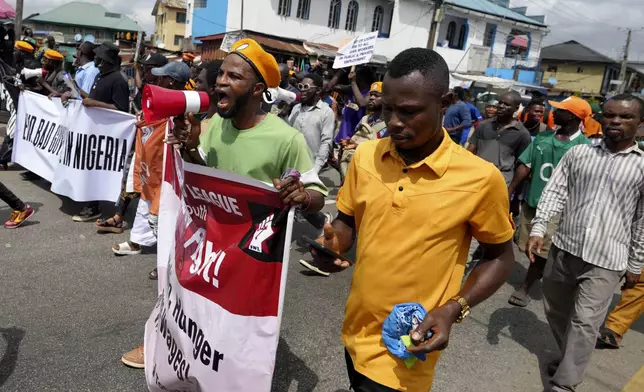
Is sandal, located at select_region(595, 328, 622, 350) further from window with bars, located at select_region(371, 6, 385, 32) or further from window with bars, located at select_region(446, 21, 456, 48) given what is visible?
window with bars, located at select_region(446, 21, 456, 48)

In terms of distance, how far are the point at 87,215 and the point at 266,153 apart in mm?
4112

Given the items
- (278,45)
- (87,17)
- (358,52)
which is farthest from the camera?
(87,17)

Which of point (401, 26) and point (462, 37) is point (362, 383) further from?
point (462, 37)

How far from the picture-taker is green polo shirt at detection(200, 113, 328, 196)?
2572 millimetres

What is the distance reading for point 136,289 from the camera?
13.8ft

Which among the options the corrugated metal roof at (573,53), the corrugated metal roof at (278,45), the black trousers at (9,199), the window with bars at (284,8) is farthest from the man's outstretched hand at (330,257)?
the corrugated metal roof at (573,53)

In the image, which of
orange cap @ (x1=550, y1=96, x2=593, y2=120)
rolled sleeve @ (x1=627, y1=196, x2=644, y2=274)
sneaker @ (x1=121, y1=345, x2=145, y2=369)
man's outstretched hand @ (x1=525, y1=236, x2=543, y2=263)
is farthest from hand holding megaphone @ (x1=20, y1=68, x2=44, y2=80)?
rolled sleeve @ (x1=627, y1=196, x2=644, y2=274)

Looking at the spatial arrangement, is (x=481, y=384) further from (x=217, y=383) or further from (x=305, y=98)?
(x=305, y=98)

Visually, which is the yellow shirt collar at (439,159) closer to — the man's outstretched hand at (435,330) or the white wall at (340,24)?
the man's outstretched hand at (435,330)

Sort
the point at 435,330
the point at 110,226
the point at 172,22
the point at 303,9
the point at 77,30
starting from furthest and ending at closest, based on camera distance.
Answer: the point at 77,30 < the point at 172,22 < the point at 303,9 < the point at 110,226 < the point at 435,330

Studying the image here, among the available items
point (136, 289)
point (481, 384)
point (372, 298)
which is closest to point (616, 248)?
point (481, 384)

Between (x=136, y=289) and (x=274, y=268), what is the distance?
8.25 feet

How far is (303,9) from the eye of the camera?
101ft

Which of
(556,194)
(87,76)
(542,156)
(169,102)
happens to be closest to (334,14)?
(87,76)
